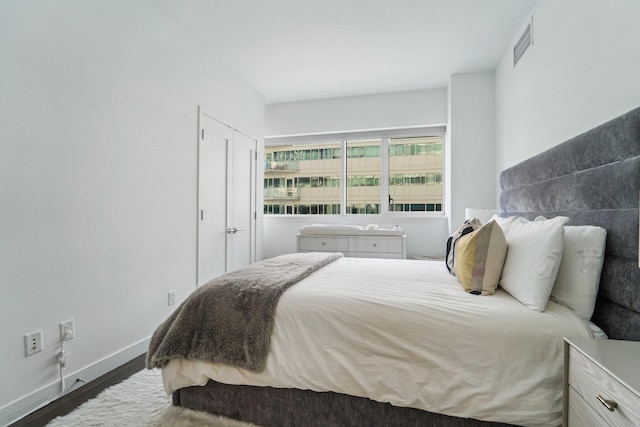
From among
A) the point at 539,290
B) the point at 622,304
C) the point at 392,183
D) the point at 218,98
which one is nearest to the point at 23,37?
the point at 218,98

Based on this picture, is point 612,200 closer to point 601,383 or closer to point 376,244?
point 601,383

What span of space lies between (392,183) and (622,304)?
3.26 meters

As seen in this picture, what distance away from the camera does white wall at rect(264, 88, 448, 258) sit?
4000 mm

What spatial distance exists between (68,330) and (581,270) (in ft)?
8.77

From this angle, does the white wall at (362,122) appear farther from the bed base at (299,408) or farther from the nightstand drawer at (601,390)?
the nightstand drawer at (601,390)

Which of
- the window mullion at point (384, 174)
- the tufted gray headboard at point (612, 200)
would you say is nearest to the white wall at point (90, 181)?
the window mullion at point (384, 174)

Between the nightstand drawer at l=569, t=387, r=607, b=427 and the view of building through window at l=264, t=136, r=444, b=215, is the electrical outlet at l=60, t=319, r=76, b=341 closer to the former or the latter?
the nightstand drawer at l=569, t=387, r=607, b=427

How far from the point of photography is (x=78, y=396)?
1.76m

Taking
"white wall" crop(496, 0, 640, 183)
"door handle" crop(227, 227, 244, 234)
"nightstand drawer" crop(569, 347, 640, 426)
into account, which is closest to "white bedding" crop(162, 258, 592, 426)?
"nightstand drawer" crop(569, 347, 640, 426)

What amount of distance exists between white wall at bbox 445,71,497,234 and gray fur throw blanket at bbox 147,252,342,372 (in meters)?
2.76

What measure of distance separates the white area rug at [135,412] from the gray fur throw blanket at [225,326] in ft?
0.93

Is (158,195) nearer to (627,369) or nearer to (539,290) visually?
(539,290)

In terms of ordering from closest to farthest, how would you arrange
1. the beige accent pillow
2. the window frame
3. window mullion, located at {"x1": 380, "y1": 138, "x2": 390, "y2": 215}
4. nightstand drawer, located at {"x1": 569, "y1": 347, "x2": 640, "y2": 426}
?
nightstand drawer, located at {"x1": 569, "y1": 347, "x2": 640, "y2": 426}
the beige accent pillow
the window frame
window mullion, located at {"x1": 380, "y1": 138, "x2": 390, "y2": 215}

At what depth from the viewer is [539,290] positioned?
4.04 ft
